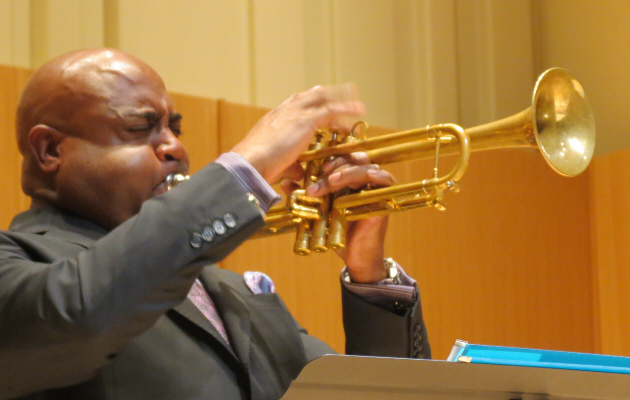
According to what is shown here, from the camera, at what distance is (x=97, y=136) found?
1.32 m

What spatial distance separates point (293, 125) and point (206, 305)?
0.36m

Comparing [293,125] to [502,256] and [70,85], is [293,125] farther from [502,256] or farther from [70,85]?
[502,256]

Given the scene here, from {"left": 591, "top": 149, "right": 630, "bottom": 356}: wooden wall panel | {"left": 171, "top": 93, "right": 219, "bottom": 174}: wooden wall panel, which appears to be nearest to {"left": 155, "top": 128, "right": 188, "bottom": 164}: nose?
{"left": 171, "top": 93, "right": 219, "bottom": 174}: wooden wall panel

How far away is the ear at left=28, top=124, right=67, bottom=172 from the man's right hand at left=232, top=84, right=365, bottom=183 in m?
0.34

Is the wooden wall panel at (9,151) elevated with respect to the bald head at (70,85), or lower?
lower

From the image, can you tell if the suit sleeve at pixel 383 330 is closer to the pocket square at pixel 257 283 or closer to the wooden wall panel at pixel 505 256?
the pocket square at pixel 257 283

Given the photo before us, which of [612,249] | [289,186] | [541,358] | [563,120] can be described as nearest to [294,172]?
[289,186]

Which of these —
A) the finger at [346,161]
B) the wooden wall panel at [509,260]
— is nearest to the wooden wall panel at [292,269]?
the wooden wall panel at [509,260]

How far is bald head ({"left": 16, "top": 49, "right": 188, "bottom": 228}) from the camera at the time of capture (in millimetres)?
Answer: 1309

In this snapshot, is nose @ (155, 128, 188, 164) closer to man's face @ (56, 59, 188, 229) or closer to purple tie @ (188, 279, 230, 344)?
man's face @ (56, 59, 188, 229)

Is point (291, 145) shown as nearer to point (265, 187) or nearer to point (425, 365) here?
point (265, 187)

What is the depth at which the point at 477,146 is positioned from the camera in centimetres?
160

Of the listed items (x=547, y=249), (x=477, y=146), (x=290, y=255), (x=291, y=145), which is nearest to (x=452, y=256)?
(x=547, y=249)

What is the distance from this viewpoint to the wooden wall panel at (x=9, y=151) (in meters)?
1.99
